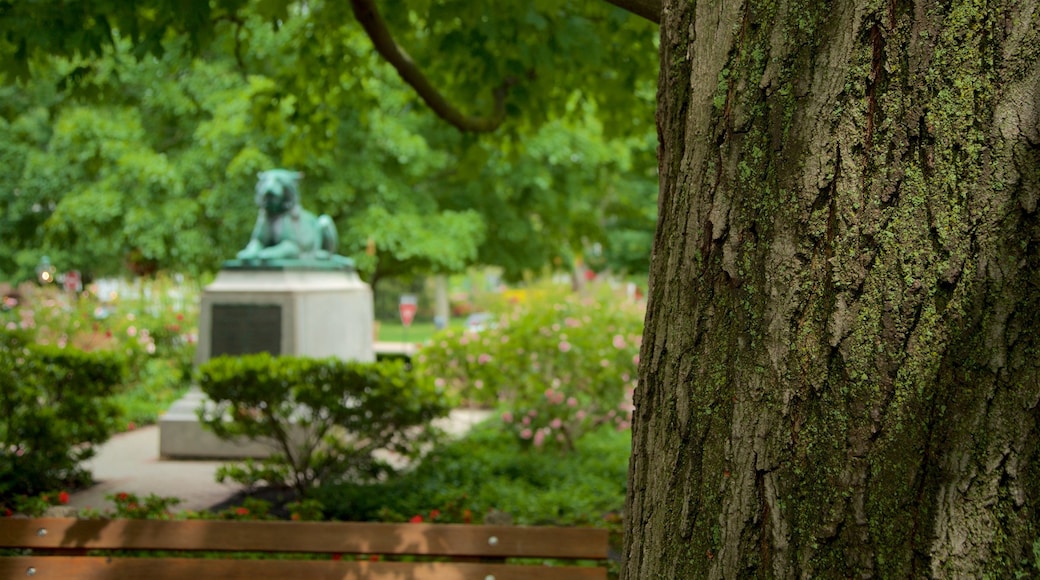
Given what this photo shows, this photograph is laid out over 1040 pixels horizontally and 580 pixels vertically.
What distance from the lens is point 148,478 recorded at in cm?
967

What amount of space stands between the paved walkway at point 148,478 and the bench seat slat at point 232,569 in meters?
4.08

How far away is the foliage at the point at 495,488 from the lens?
7.06 meters

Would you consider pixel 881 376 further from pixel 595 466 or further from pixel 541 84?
pixel 595 466

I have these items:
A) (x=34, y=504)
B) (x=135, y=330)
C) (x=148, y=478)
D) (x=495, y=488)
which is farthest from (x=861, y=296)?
(x=135, y=330)

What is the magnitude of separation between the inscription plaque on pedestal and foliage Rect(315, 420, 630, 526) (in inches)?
94.0

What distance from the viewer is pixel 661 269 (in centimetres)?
194

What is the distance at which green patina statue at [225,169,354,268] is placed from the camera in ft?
37.3

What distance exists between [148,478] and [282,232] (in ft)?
10.9

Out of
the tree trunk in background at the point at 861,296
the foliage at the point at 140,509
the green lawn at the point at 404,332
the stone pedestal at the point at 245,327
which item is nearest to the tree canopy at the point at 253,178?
the stone pedestal at the point at 245,327

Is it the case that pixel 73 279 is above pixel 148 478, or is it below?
above

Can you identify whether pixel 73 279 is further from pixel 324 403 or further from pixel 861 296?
pixel 861 296

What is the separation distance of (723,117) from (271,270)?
9886mm

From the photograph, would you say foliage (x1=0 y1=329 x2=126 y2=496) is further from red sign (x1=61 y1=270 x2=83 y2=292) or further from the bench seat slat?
red sign (x1=61 y1=270 x2=83 y2=292)

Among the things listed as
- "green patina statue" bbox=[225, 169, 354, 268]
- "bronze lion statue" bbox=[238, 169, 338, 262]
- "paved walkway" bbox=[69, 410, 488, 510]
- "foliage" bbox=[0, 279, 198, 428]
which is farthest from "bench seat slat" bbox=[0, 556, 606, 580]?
"foliage" bbox=[0, 279, 198, 428]
